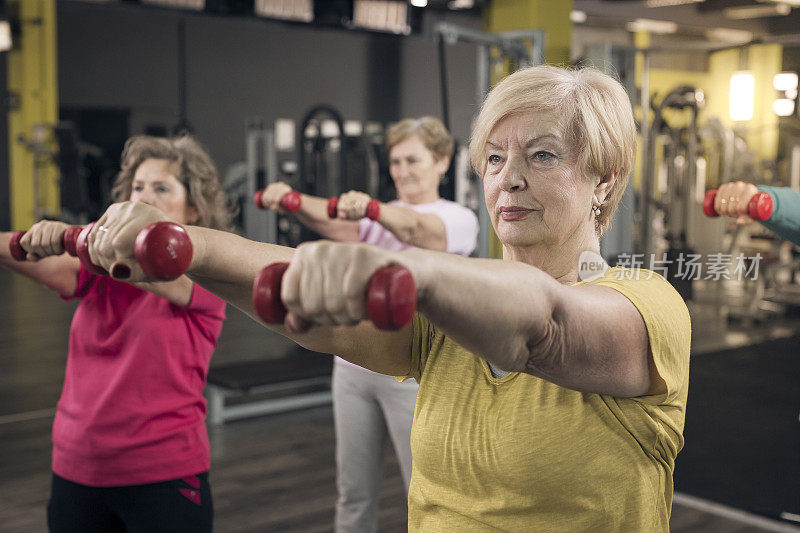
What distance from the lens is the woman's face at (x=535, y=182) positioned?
993 mm

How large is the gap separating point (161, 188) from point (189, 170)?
0.27 ft

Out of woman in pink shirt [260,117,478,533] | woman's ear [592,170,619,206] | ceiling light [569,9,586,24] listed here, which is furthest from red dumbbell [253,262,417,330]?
ceiling light [569,9,586,24]

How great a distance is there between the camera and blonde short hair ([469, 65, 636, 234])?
994 mm

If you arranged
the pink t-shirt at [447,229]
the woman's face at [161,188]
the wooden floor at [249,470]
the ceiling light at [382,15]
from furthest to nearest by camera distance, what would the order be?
the ceiling light at [382,15] → the wooden floor at [249,470] → the pink t-shirt at [447,229] → the woman's face at [161,188]

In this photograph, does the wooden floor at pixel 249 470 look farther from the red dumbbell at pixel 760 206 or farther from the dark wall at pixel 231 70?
the dark wall at pixel 231 70

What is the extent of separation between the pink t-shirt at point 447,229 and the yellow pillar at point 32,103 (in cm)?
847

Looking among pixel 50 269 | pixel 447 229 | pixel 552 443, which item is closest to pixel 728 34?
pixel 447 229

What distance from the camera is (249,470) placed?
3.67 m

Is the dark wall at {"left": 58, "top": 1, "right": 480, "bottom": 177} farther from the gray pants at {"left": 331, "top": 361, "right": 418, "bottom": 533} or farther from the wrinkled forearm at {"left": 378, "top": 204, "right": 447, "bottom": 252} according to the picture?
the gray pants at {"left": 331, "top": 361, "right": 418, "bottom": 533}

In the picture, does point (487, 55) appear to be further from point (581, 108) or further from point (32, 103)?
point (32, 103)

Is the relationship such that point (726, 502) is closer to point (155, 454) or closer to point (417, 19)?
point (155, 454)

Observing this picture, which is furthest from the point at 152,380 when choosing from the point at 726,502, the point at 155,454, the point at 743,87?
the point at 743,87

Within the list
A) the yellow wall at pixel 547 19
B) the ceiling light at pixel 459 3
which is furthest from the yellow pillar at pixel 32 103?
the yellow wall at pixel 547 19

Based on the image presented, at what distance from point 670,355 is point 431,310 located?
0.39 meters
